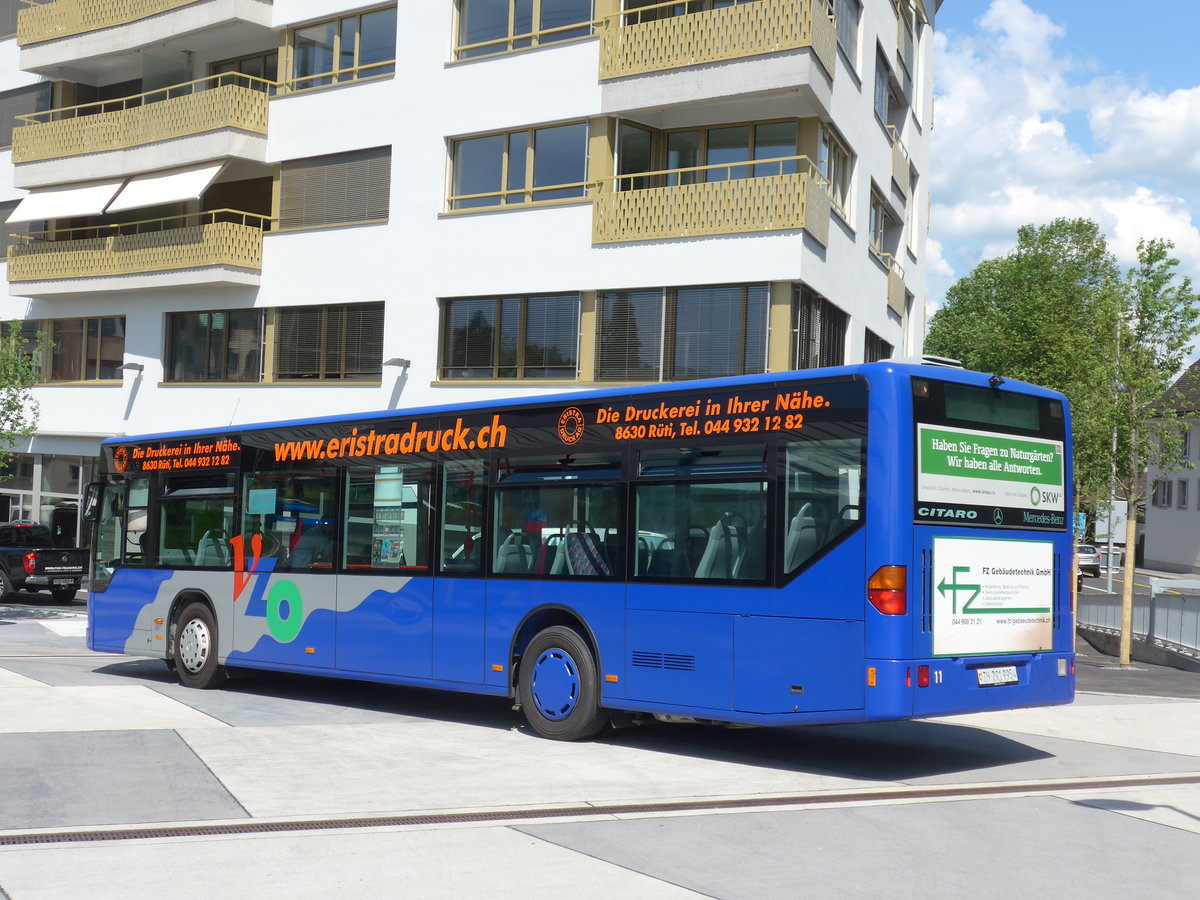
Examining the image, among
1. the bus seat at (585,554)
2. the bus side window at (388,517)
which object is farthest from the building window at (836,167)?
the bus seat at (585,554)

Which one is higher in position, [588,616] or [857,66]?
[857,66]

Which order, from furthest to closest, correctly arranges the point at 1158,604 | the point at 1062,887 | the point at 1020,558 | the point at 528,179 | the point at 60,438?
the point at 60,438
the point at 528,179
the point at 1158,604
the point at 1020,558
the point at 1062,887

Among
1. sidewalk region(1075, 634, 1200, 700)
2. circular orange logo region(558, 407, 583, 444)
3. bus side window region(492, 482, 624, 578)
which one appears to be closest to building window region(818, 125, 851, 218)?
sidewalk region(1075, 634, 1200, 700)

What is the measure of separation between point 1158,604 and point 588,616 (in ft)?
47.2

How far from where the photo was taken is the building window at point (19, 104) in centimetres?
3650

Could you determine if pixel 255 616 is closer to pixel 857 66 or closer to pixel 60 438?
pixel 857 66

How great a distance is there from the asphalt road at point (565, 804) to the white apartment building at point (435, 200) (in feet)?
39.2

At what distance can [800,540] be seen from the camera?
10.1 meters

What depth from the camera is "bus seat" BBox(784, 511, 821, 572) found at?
1003cm

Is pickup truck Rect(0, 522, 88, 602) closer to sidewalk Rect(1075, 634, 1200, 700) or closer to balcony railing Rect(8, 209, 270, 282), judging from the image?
balcony railing Rect(8, 209, 270, 282)

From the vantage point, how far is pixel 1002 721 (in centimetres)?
1387

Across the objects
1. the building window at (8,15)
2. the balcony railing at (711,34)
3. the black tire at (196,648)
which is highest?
the building window at (8,15)

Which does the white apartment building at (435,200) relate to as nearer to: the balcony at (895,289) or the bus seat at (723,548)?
the balcony at (895,289)

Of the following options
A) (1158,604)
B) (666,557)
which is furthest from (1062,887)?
(1158,604)
